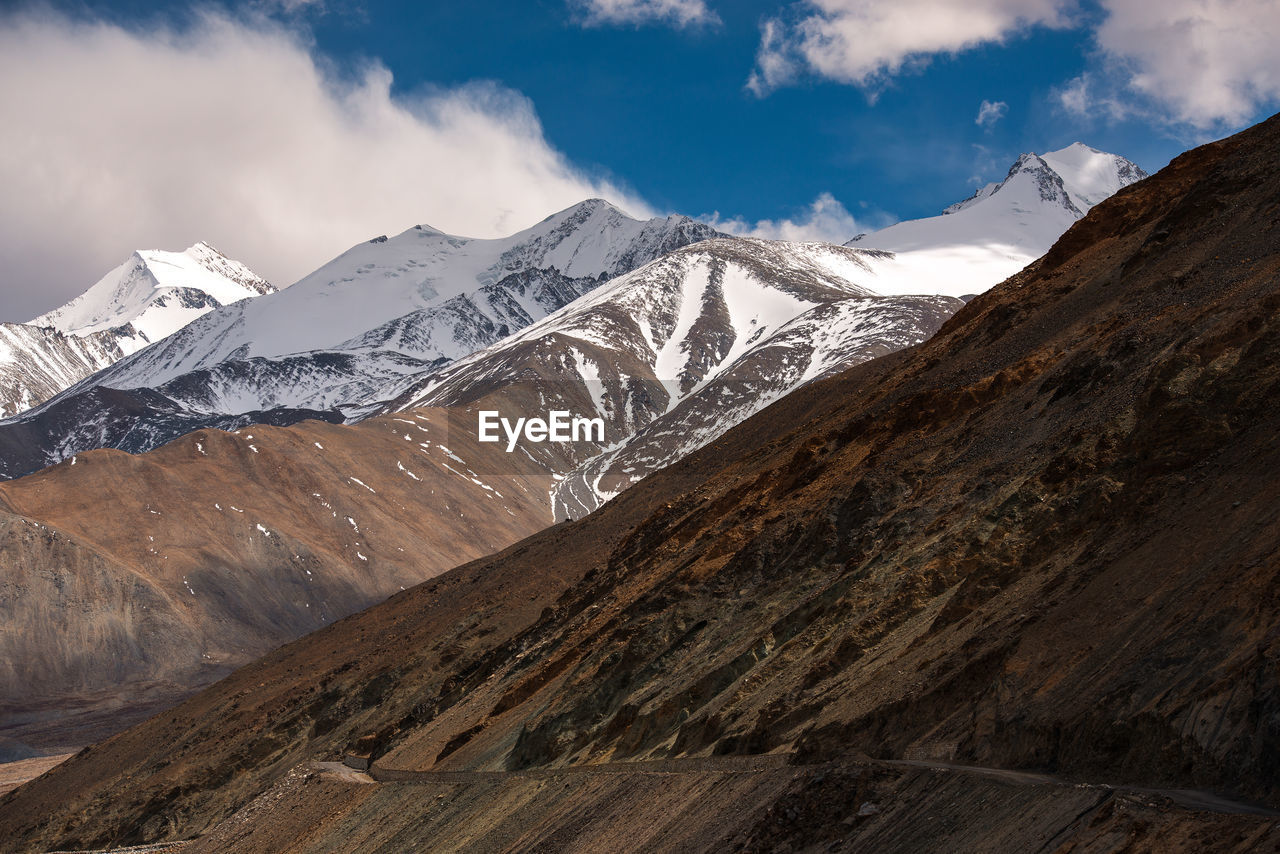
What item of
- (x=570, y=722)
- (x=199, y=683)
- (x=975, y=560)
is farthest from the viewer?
(x=199, y=683)

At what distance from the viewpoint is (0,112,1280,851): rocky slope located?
1686 centimetres

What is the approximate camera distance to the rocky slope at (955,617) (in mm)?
16859

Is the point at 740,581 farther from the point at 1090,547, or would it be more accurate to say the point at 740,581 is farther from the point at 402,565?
the point at 402,565

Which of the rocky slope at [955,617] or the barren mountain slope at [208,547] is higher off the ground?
the barren mountain slope at [208,547]

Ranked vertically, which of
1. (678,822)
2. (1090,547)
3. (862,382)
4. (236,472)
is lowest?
(678,822)

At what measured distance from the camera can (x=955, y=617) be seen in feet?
80.1

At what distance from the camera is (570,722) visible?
111 ft

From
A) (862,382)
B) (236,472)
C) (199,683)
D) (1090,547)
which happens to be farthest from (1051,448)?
(236,472)

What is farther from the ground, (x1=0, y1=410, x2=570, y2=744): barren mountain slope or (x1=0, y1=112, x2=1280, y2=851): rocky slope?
(x1=0, y1=410, x2=570, y2=744): barren mountain slope

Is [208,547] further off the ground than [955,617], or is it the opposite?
[208,547]

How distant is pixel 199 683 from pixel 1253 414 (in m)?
121

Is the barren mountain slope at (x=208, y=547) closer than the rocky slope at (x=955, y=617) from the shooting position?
No

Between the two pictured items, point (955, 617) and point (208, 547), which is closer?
point (955, 617)

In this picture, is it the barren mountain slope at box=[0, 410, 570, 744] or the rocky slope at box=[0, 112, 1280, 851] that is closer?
the rocky slope at box=[0, 112, 1280, 851]
